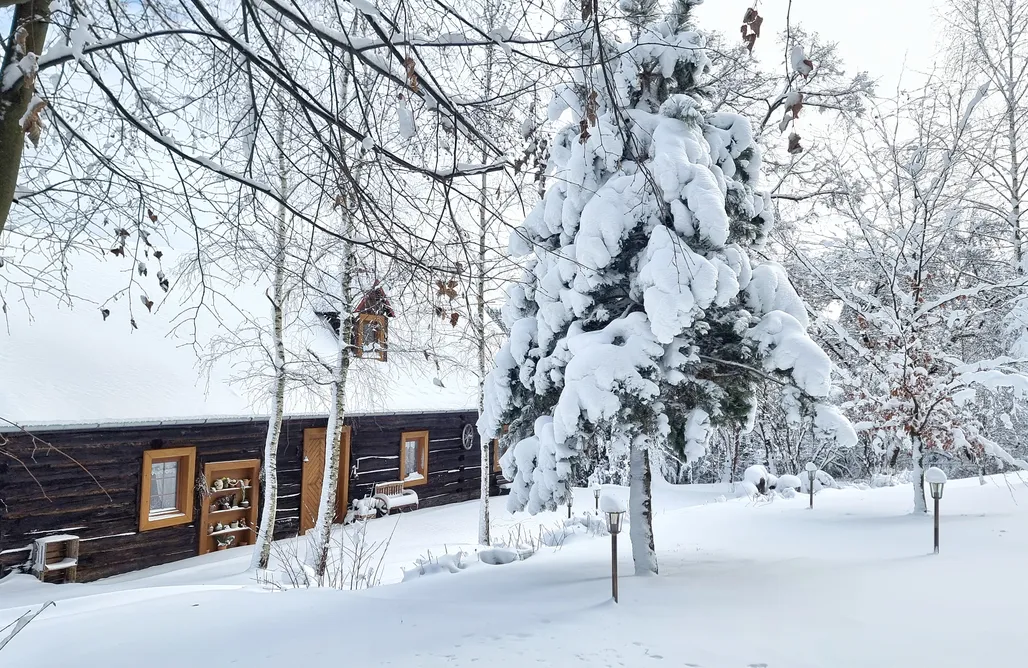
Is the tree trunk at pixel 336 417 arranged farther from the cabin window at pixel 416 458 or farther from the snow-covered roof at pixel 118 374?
the cabin window at pixel 416 458

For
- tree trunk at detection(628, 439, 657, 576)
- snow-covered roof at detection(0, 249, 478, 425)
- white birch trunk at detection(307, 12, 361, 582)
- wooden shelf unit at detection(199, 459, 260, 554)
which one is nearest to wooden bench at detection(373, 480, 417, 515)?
snow-covered roof at detection(0, 249, 478, 425)

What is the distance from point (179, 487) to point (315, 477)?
316 cm

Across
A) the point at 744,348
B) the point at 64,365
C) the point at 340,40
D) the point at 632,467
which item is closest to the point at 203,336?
the point at 64,365

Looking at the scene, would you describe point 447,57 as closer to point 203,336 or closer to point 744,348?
point 744,348

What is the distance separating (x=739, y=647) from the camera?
→ 4977 mm

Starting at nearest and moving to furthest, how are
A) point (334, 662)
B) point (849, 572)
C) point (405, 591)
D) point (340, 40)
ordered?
point (340, 40)
point (334, 662)
point (405, 591)
point (849, 572)

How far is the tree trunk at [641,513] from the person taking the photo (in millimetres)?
7273

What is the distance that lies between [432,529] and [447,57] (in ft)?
40.7

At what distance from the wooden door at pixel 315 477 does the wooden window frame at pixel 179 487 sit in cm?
267

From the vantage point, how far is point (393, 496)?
16.1 metres

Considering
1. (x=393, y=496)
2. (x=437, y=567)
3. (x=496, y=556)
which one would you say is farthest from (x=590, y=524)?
(x=393, y=496)

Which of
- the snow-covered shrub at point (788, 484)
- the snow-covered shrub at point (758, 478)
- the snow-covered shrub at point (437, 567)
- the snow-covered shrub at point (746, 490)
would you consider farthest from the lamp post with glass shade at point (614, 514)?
the snow-covered shrub at point (758, 478)

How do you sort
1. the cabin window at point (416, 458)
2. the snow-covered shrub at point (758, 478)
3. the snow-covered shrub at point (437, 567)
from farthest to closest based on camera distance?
the snow-covered shrub at point (758, 478) → the cabin window at point (416, 458) → the snow-covered shrub at point (437, 567)

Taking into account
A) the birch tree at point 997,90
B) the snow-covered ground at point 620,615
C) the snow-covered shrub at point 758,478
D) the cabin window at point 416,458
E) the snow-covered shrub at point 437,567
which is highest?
the birch tree at point 997,90
